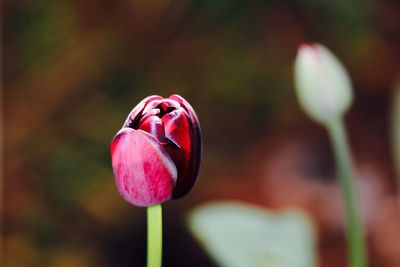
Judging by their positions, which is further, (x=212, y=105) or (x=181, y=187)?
(x=212, y=105)

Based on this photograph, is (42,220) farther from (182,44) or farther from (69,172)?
(182,44)

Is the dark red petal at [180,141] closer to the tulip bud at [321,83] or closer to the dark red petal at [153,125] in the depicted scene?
the dark red petal at [153,125]

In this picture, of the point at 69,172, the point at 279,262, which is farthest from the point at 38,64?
the point at 279,262

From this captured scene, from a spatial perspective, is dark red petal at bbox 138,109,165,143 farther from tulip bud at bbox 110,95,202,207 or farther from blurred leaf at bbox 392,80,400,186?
blurred leaf at bbox 392,80,400,186

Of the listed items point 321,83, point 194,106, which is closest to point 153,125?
point 321,83

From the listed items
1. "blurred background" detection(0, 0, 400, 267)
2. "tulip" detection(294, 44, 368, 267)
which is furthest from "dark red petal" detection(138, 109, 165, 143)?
"blurred background" detection(0, 0, 400, 267)

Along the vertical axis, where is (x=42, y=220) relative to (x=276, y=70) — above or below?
below

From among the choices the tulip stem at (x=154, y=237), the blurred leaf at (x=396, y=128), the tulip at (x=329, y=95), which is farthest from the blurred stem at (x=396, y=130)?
the tulip stem at (x=154, y=237)
